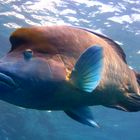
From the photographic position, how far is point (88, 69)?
76.7 inches

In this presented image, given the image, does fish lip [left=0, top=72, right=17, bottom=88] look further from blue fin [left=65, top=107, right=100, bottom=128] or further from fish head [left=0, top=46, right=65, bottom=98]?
blue fin [left=65, top=107, right=100, bottom=128]

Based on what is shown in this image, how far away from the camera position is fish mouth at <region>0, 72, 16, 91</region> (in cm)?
182

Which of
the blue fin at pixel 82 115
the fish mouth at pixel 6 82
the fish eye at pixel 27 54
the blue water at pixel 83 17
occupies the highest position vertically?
the fish eye at pixel 27 54

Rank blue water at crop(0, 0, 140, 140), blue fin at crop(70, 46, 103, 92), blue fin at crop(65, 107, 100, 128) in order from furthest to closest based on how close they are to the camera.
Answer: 1. blue water at crop(0, 0, 140, 140)
2. blue fin at crop(65, 107, 100, 128)
3. blue fin at crop(70, 46, 103, 92)

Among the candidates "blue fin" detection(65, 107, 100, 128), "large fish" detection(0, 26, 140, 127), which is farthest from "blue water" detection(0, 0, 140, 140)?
"blue fin" detection(65, 107, 100, 128)

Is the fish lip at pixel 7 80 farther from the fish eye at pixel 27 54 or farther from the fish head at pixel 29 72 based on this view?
the fish eye at pixel 27 54

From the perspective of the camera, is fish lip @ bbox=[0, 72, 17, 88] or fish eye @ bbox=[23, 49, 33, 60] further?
fish eye @ bbox=[23, 49, 33, 60]

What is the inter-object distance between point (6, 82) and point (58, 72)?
1.22 feet

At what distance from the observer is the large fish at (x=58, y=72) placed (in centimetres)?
190

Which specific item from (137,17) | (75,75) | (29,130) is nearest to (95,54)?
(75,75)

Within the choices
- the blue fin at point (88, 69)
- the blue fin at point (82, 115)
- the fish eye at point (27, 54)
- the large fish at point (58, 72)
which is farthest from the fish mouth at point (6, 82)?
→ the blue fin at point (82, 115)

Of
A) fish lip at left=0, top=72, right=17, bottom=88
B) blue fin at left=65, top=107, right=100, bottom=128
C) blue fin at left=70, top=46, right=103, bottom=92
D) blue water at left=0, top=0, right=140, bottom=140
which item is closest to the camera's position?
fish lip at left=0, top=72, right=17, bottom=88

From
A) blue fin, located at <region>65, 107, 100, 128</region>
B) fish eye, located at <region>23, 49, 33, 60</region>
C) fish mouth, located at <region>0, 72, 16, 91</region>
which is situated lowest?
blue fin, located at <region>65, 107, 100, 128</region>

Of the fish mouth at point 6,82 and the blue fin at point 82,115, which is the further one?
the blue fin at point 82,115
